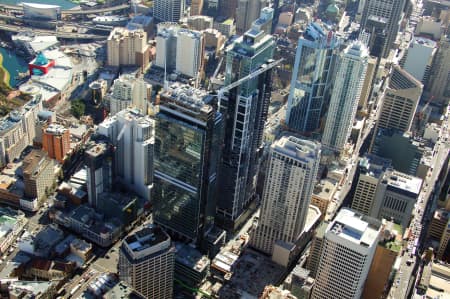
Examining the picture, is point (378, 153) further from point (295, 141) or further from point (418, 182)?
point (295, 141)

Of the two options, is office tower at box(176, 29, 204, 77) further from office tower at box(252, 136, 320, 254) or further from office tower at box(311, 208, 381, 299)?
office tower at box(311, 208, 381, 299)

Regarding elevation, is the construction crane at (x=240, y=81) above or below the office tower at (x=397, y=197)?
above

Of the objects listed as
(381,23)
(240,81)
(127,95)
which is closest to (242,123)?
(240,81)

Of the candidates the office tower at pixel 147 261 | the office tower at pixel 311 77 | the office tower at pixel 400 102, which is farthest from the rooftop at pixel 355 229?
the office tower at pixel 311 77

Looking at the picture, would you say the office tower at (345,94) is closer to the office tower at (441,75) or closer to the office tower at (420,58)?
the office tower at (420,58)

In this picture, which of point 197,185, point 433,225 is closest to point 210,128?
point 197,185

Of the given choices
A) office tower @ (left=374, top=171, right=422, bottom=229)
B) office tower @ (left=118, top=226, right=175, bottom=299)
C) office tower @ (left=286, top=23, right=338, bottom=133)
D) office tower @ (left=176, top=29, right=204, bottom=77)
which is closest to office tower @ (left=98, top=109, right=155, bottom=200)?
office tower @ (left=118, top=226, right=175, bottom=299)
